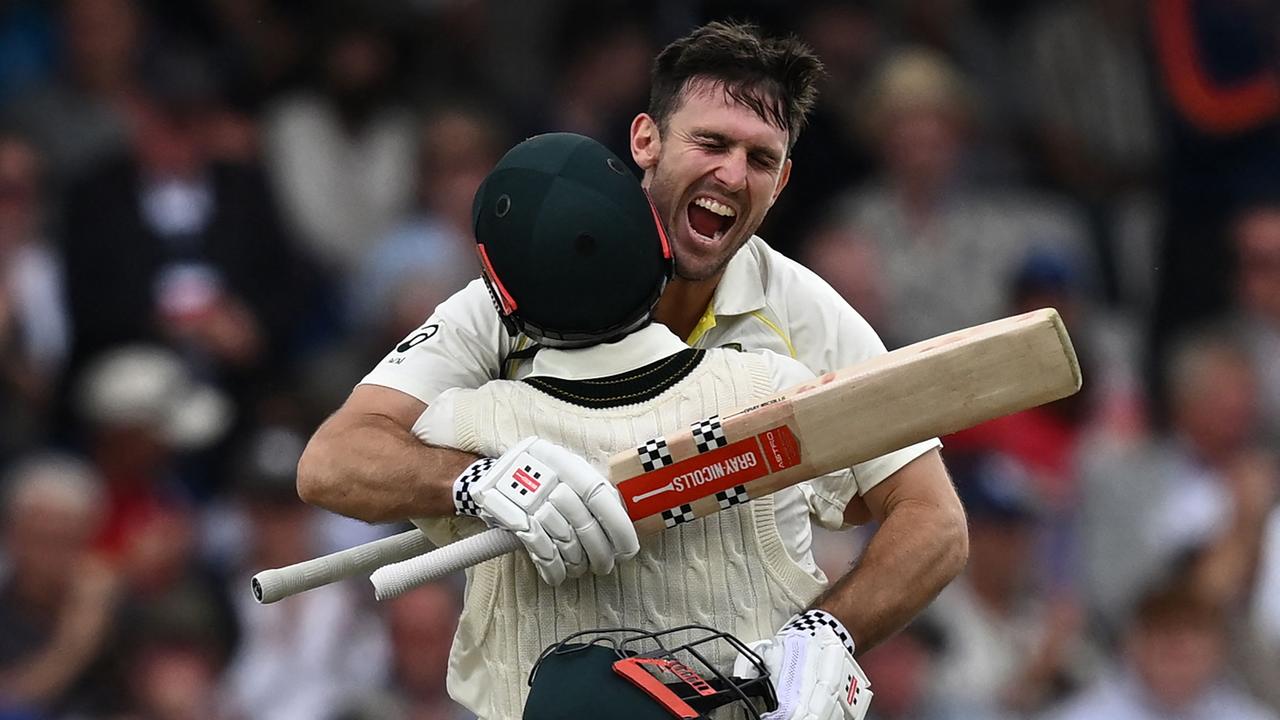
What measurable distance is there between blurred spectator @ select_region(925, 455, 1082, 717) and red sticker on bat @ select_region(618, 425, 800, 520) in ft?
10.6

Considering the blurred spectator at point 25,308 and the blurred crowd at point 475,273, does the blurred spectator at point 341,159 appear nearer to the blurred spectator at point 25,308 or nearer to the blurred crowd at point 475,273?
the blurred crowd at point 475,273

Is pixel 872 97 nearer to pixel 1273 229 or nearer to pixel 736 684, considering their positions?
pixel 1273 229

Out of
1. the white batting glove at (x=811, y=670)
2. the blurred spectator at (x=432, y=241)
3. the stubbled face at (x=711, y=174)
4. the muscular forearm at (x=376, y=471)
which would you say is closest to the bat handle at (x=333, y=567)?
the muscular forearm at (x=376, y=471)

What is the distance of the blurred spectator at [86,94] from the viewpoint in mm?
6383

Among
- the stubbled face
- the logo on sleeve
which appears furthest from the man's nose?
the logo on sleeve

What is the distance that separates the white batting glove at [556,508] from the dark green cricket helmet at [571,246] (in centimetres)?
20

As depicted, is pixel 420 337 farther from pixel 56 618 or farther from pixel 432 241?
pixel 432 241

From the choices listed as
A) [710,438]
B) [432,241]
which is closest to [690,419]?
[710,438]

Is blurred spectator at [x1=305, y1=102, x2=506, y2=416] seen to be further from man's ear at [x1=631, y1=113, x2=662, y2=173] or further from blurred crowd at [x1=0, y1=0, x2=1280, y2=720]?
man's ear at [x1=631, y1=113, x2=662, y2=173]

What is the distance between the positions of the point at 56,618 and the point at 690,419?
360 centimetres

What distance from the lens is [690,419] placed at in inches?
107

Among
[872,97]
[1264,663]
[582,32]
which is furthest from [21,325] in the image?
[1264,663]

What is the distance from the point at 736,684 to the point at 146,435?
385 cm

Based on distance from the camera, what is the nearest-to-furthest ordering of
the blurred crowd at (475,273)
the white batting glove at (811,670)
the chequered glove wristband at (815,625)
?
the white batting glove at (811,670)
the chequered glove wristband at (815,625)
the blurred crowd at (475,273)
